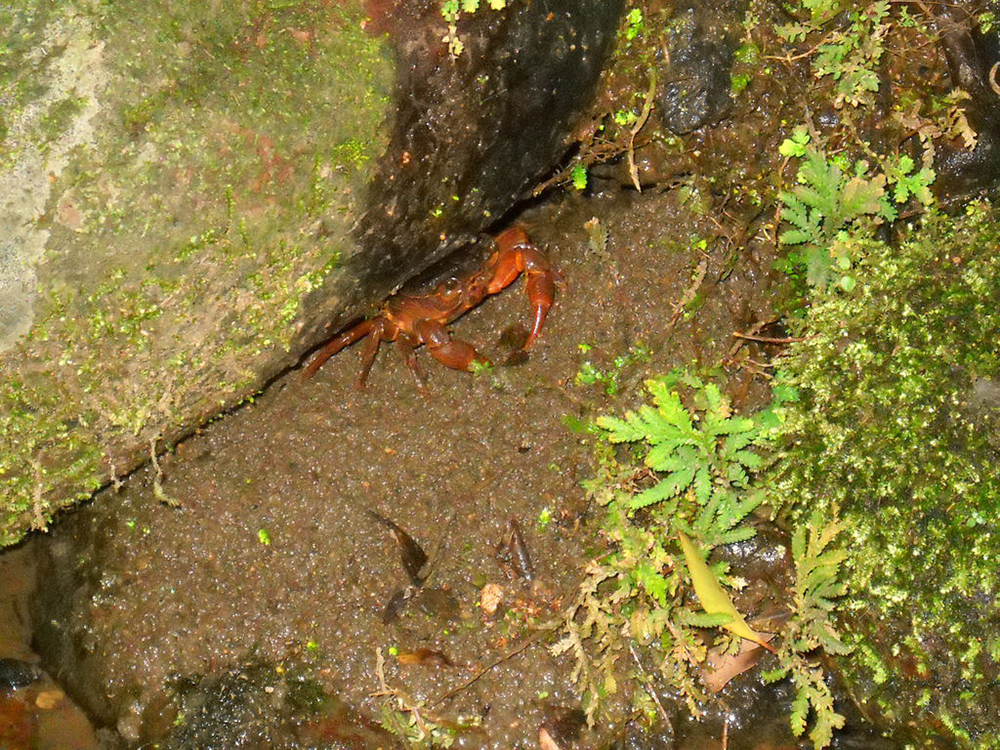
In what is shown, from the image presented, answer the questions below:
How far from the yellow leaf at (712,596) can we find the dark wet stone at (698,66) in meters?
1.87

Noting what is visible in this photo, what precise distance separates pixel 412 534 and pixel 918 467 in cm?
208

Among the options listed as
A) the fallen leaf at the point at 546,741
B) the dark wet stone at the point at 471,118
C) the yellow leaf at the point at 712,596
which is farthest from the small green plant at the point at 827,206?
the fallen leaf at the point at 546,741

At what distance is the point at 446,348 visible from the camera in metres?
4.04

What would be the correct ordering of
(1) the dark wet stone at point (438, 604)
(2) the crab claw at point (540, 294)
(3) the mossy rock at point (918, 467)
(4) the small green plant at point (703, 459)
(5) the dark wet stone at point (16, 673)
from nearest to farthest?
(3) the mossy rock at point (918, 467) < (4) the small green plant at point (703, 459) < (1) the dark wet stone at point (438, 604) < (5) the dark wet stone at point (16, 673) < (2) the crab claw at point (540, 294)

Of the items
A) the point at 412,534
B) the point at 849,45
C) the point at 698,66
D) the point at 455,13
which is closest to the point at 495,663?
the point at 412,534

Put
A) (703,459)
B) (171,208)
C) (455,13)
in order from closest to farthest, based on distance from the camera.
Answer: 1. (171,208)
2. (455,13)
3. (703,459)

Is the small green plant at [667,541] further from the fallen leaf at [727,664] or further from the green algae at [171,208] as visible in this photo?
the green algae at [171,208]

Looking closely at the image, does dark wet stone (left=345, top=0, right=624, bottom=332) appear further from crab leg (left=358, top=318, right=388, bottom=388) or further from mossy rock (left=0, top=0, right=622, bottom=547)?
crab leg (left=358, top=318, right=388, bottom=388)

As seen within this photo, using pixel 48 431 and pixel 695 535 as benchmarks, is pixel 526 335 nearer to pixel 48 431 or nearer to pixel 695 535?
pixel 695 535

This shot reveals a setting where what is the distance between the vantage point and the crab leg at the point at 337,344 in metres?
4.05

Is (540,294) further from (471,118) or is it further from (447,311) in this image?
(471,118)

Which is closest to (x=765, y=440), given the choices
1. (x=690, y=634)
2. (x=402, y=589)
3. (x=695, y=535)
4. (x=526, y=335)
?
(x=695, y=535)

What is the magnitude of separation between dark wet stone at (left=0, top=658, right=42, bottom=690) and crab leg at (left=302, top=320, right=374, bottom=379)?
186 centimetres

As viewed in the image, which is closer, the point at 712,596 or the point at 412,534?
the point at 712,596
